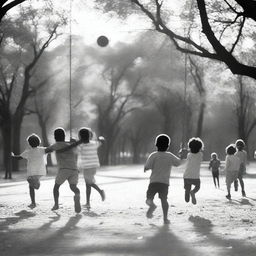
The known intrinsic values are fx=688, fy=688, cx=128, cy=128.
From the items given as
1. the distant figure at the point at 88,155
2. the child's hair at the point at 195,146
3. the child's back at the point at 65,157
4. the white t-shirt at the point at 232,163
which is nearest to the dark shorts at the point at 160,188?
the child's back at the point at 65,157

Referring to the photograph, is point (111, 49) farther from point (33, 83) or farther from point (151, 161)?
point (151, 161)

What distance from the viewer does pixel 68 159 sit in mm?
12469

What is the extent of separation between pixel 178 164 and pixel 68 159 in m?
2.25

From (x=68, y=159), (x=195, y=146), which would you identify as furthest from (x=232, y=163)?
(x=68, y=159)

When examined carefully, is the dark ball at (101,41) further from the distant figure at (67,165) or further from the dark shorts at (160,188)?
the dark shorts at (160,188)

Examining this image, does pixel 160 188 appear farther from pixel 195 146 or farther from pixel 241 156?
pixel 241 156

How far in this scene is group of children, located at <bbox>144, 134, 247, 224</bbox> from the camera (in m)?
11.2

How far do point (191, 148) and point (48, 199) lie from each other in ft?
14.2

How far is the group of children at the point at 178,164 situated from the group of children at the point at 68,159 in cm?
167

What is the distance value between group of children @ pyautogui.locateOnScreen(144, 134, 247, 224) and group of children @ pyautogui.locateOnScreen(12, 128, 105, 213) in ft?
5.47

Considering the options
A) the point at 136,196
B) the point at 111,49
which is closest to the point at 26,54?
the point at 111,49

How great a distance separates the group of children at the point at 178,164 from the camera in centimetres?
1117

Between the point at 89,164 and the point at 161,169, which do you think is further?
the point at 89,164

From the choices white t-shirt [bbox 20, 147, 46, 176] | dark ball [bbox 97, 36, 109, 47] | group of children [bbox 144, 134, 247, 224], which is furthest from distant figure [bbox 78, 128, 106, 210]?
dark ball [bbox 97, 36, 109, 47]
